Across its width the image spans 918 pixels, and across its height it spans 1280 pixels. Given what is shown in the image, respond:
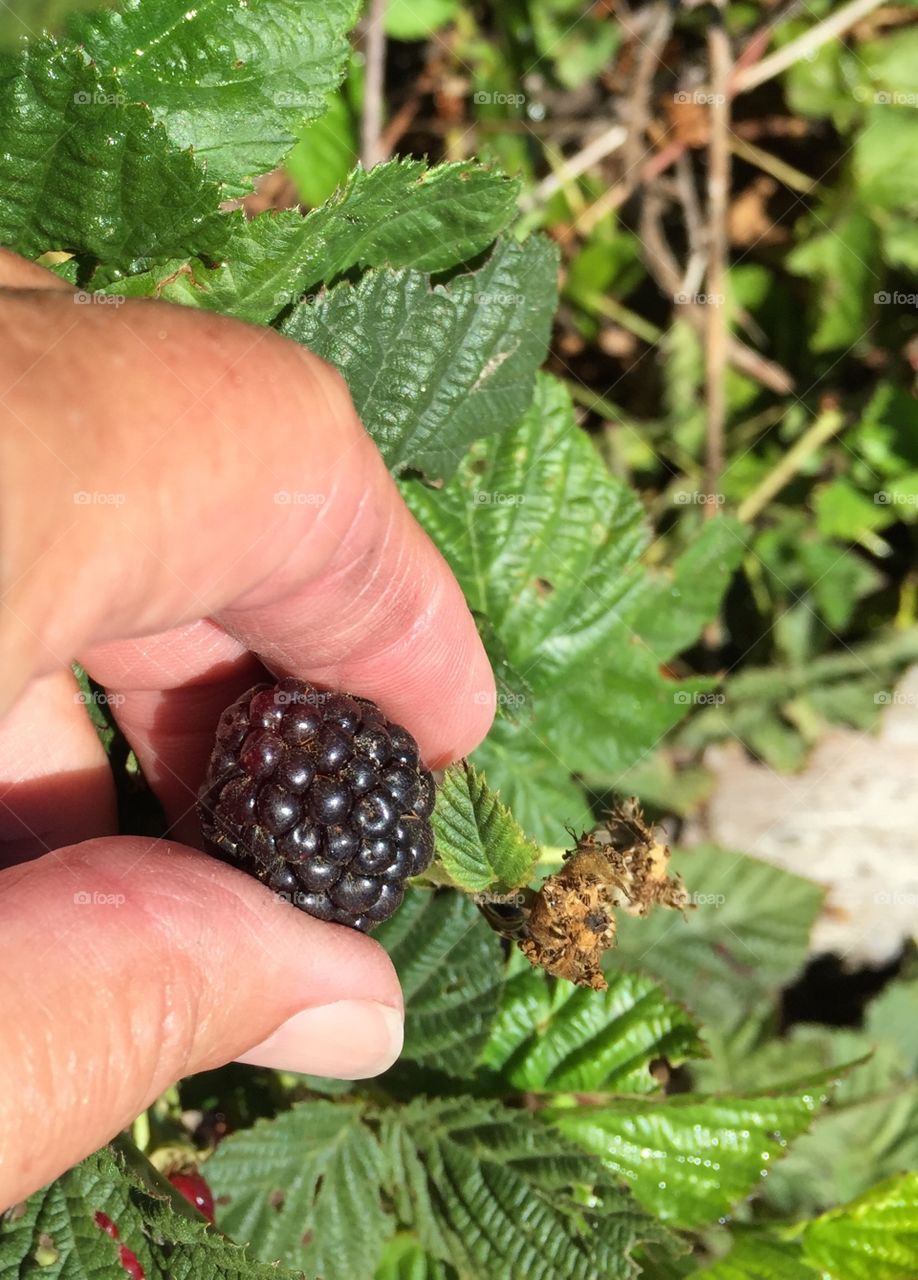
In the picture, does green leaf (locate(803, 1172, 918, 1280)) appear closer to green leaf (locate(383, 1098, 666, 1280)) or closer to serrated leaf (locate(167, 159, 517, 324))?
green leaf (locate(383, 1098, 666, 1280))

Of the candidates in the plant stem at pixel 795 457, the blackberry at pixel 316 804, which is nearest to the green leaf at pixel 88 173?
the blackberry at pixel 316 804

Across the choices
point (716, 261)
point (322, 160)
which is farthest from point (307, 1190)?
point (716, 261)

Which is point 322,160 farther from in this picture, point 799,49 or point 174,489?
point 174,489

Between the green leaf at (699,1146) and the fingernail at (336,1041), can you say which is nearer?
the fingernail at (336,1041)

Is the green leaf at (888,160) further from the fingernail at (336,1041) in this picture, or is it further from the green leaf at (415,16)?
the fingernail at (336,1041)

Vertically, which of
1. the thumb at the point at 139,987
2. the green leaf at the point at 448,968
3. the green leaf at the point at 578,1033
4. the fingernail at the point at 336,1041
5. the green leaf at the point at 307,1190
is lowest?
the green leaf at the point at 307,1190
